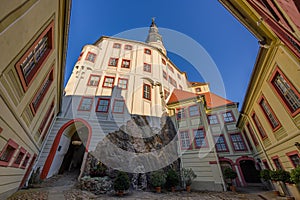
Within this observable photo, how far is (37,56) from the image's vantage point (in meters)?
5.93

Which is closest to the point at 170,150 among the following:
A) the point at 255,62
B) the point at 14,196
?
the point at 255,62

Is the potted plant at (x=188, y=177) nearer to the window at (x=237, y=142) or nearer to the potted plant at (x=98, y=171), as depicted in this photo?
the window at (x=237, y=142)

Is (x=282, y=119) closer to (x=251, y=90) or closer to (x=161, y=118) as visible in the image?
(x=251, y=90)

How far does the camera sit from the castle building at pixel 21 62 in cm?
364

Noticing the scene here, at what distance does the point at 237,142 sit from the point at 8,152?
20.1m

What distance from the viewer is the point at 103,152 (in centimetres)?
1091

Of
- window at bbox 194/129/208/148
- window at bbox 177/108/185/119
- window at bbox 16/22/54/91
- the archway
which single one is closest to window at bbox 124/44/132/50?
window at bbox 177/108/185/119

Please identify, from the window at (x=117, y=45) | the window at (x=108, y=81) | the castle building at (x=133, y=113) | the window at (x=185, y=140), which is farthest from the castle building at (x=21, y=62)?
the window at (x=117, y=45)

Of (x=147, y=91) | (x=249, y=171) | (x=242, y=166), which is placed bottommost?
(x=249, y=171)

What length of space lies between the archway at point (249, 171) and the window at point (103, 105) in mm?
16902

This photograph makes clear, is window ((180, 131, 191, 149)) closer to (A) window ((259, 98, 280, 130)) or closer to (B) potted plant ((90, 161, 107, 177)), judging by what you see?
(A) window ((259, 98, 280, 130))

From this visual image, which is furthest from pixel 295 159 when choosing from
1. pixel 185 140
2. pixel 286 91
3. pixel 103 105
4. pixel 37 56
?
pixel 103 105

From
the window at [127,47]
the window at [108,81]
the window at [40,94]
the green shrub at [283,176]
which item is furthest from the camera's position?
the window at [127,47]

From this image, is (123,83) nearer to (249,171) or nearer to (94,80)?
(94,80)
